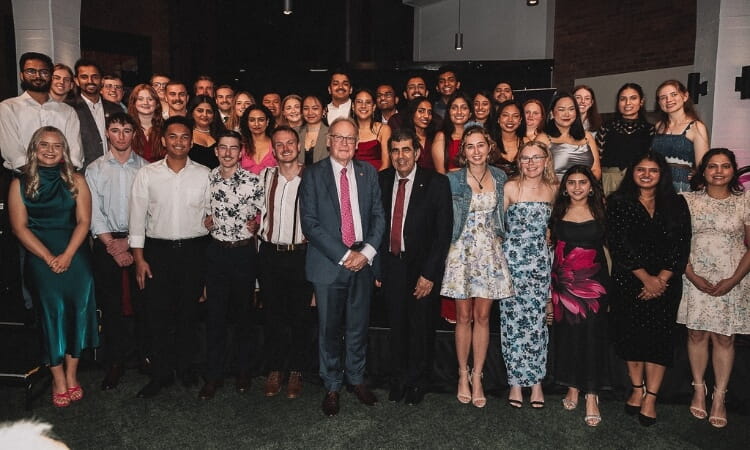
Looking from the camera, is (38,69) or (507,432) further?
(38,69)

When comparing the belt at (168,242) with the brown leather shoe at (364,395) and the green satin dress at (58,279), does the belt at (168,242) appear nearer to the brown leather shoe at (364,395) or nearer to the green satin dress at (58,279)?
the green satin dress at (58,279)

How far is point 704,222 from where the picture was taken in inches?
127

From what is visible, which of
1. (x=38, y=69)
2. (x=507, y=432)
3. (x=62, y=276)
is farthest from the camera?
(x=38, y=69)

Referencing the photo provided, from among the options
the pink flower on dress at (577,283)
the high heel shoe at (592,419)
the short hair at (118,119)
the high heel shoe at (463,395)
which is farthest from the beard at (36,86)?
the high heel shoe at (592,419)

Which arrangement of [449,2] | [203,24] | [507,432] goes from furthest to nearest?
1. [449,2]
2. [203,24]
3. [507,432]

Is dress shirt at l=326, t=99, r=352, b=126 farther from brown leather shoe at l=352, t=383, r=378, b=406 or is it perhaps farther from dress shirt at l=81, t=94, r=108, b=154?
brown leather shoe at l=352, t=383, r=378, b=406

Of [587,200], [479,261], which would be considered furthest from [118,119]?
[587,200]

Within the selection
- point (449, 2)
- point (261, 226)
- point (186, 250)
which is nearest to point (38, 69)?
point (186, 250)

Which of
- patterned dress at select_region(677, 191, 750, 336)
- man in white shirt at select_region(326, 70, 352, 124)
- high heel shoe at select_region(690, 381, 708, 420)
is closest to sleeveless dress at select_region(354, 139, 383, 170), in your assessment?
man in white shirt at select_region(326, 70, 352, 124)

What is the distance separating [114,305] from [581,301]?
3.05m

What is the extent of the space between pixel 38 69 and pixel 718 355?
5064mm

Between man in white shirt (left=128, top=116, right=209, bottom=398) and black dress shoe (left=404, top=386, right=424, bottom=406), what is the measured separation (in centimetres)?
154

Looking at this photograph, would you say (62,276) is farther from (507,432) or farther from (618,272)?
(618,272)

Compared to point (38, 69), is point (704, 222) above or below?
below
